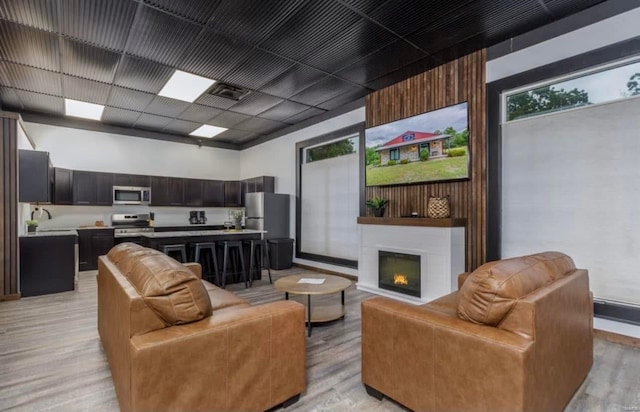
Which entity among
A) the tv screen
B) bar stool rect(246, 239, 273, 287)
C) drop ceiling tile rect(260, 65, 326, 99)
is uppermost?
drop ceiling tile rect(260, 65, 326, 99)

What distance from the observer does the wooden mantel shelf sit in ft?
12.4

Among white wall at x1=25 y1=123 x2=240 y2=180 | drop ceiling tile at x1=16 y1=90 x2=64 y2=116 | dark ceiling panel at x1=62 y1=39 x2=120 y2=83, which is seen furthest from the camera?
white wall at x1=25 y1=123 x2=240 y2=180

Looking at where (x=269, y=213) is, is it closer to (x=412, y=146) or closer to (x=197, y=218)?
(x=197, y=218)

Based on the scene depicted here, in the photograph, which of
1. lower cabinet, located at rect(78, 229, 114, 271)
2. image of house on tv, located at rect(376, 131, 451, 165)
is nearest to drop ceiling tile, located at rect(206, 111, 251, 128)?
image of house on tv, located at rect(376, 131, 451, 165)

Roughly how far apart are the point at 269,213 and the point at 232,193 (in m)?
1.97

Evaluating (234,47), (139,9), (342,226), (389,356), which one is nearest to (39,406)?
(389,356)

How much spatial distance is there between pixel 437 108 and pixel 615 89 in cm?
175

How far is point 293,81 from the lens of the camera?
464 centimetres

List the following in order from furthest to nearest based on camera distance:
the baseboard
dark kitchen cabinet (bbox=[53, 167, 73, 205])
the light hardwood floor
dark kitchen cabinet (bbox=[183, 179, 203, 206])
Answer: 1. dark kitchen cabinet (bbox=[183, 179, 203, 206])
2. dark kitchen cabinet (bbox=[53, 167, 73, 205])
3. the baseboard
4. the light hardwood floor

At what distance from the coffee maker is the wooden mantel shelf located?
456cm

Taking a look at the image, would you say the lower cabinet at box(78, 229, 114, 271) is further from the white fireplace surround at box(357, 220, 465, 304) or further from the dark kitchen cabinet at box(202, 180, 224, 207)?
the white fireplace surround at box(357, 220, 465, 304)

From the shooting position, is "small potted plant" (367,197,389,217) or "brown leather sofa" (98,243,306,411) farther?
"small potted plant" (367,197,389,217)

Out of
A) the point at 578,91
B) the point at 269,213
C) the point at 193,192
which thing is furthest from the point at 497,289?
the point at 193,192

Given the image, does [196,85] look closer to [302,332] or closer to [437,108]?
[437,108]
